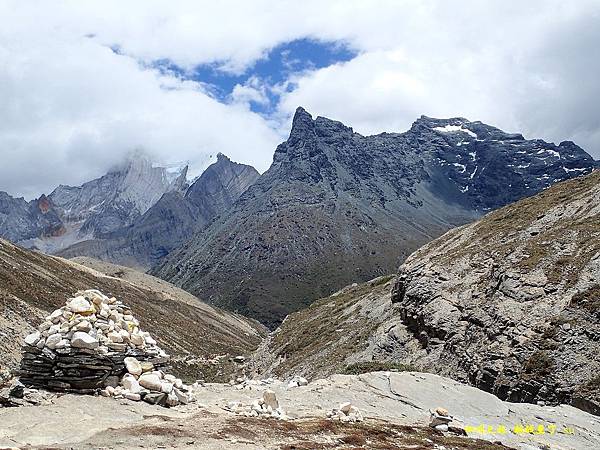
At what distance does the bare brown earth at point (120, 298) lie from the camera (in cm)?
7384

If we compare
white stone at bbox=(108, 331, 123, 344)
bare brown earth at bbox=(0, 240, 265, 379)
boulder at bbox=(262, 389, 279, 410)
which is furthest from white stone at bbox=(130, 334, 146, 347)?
bare brown earth at bbox=(0, 240, 265, 379)

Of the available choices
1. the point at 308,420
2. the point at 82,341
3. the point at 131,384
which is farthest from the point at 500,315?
the point at 82,341

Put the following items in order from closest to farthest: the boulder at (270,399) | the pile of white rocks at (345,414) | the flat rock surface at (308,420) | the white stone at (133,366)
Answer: the flat rock surface at (308,420) → the pile of white rocks at (345,414) → the white stone at (133,366) → the boulder at (270,399)

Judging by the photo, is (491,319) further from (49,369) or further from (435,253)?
(49,369)

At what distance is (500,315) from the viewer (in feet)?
157

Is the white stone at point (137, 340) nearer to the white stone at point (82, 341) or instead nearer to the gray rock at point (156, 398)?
the white stone at point (82, 341)

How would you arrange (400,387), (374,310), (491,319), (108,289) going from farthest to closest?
(108,289) → (374,310) → (491,319) → (400,387)

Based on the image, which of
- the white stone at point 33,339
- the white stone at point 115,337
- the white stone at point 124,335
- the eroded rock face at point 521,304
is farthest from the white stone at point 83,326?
the eroded rock face at point 521,304

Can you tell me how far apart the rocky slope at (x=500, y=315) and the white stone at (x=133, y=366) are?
2339 centimetres

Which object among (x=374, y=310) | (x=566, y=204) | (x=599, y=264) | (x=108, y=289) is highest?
(x=566, y=204)

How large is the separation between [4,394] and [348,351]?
46.4 metres

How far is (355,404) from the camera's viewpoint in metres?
25.5

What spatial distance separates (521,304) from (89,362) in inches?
1523

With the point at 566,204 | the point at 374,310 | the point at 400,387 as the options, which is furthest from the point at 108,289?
the point at 400,387
